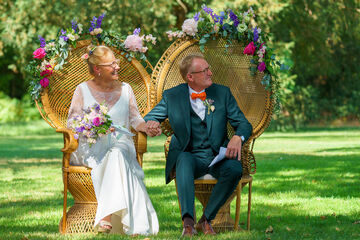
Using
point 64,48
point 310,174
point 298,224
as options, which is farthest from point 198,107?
point 310,174

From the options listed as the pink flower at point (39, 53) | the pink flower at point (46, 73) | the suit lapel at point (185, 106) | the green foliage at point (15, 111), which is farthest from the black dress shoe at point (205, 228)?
the green foliage at point (15, 111)

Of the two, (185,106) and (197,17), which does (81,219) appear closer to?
(185,106)

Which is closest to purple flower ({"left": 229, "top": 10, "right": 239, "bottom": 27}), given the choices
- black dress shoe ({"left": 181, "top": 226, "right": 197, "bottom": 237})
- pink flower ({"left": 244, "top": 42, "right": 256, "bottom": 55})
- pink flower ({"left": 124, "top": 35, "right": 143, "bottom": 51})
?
pink flower ({"left": 244, "top": 42, "right": 256, "bottom": 55})

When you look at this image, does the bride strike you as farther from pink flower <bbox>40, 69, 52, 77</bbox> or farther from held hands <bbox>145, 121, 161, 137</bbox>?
pink flower <bbox>40, 69, 52, 77</bbox>

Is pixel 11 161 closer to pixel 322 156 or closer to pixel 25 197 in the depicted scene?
pixel 25 197

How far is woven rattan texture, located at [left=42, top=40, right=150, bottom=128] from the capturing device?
5.41 meters

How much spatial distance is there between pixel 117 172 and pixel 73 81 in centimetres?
139

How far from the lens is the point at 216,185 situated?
451 centimetres

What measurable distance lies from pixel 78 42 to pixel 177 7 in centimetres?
1431

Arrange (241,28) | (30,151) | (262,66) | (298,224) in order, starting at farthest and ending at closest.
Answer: (30,151), (241,28), (262,66), (298,224)

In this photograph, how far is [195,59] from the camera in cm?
489

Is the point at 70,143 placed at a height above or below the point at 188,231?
above

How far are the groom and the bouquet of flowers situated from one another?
34 cm

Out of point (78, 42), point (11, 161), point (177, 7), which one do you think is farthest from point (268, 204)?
point (177, 7)
